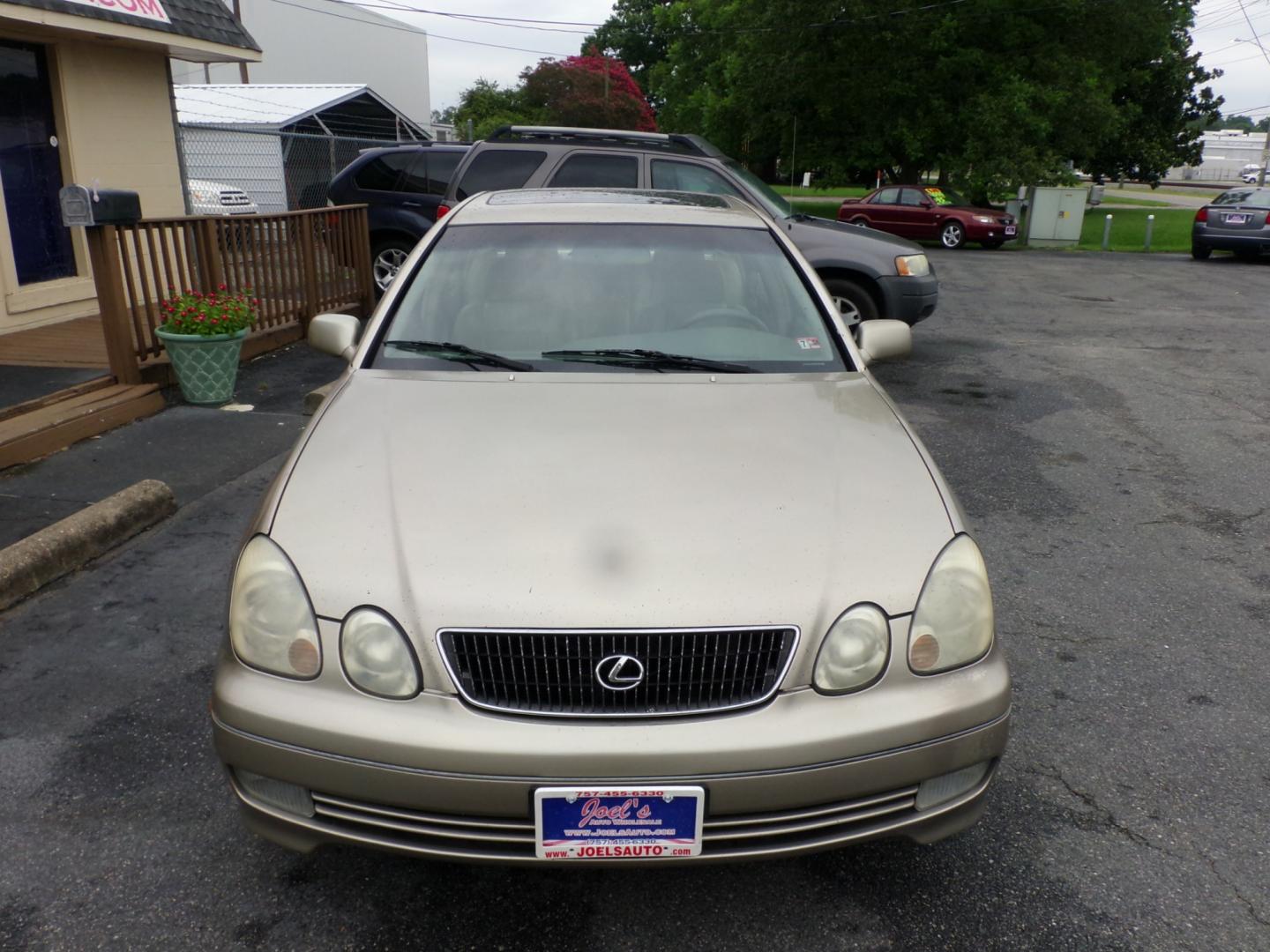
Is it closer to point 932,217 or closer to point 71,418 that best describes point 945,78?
point 932,217

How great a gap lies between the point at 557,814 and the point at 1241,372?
9.01 meters

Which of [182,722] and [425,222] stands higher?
[425,222]

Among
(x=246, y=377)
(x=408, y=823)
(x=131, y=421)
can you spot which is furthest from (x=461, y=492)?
(x=246, y=377)

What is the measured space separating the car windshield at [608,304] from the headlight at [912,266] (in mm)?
5168

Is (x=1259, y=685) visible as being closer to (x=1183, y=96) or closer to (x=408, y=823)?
(x=408, y=823)

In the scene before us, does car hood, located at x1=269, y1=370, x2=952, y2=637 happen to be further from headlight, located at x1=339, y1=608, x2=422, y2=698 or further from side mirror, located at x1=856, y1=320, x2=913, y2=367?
side mirror, located at x1=856, y1=320, x2=913, y2=367

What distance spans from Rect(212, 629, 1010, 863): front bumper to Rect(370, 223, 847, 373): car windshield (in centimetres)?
135

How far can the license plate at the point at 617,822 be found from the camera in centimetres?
200

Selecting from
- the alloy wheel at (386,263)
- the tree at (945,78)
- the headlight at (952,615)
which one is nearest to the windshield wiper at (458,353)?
the headlight at (952,615)

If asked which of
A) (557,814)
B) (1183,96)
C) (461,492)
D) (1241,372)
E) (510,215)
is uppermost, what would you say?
(1183,96)

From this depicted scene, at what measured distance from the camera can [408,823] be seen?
2080 mm

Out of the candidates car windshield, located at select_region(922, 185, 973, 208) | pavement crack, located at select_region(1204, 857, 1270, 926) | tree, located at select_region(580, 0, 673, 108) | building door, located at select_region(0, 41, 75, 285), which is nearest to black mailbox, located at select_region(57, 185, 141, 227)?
building door, located at select_region(0, 41, 75, 285)

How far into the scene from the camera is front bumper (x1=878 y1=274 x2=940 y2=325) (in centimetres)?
854

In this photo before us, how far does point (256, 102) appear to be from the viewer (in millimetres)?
26312
